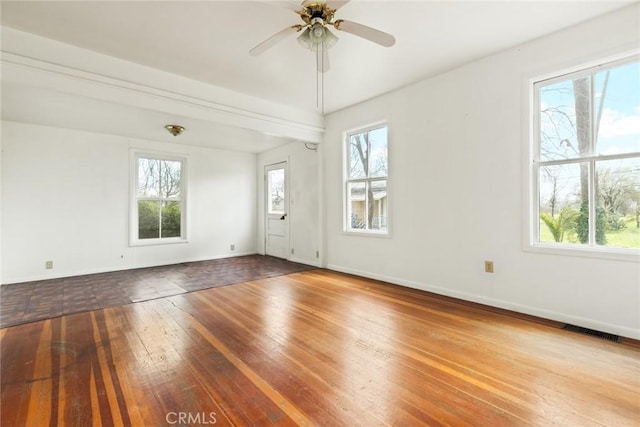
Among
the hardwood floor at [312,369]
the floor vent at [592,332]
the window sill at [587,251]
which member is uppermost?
the window sill at [587,251]

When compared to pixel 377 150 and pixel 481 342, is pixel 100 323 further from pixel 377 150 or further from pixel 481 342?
pixel 377 150

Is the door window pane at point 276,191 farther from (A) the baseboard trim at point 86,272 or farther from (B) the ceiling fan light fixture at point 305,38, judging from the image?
(B) the ceiling fan light fixture at point 305,38

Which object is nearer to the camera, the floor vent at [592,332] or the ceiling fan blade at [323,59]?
the floor vent at [592,332]

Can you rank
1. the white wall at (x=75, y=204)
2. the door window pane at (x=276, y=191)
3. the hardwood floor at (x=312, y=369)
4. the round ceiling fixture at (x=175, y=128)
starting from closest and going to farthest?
the hardwood floor at (x=312, y=369)
the white wall at (x=75, y=204)
the round ceiling fixture at (x=175, y=128)
the door window pane at (x=276, y=191)

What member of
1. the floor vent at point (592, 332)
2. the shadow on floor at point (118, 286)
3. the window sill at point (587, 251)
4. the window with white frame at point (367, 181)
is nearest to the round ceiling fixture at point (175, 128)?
the shadow on floor at point (118, 286)

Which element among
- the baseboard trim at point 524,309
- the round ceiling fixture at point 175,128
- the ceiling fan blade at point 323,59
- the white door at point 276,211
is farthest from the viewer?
the white door at point 276,211

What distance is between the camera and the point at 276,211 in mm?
6480

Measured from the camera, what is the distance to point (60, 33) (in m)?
2.60

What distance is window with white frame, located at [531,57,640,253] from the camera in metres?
2.39

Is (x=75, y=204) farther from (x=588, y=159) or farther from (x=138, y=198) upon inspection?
(x=588, y=159)

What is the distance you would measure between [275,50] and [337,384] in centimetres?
299

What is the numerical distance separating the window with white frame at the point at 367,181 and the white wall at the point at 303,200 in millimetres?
686

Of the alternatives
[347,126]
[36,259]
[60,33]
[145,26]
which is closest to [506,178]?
[347,126]

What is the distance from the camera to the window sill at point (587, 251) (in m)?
2.33
